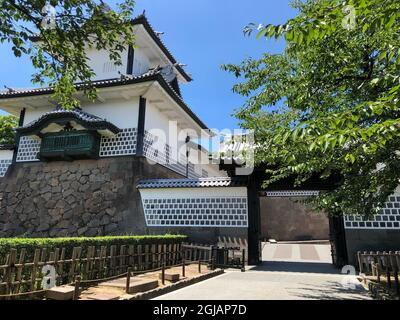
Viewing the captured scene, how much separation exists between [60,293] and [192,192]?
895 cm

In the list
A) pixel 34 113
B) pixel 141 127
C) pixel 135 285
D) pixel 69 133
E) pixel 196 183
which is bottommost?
pixel 135 285

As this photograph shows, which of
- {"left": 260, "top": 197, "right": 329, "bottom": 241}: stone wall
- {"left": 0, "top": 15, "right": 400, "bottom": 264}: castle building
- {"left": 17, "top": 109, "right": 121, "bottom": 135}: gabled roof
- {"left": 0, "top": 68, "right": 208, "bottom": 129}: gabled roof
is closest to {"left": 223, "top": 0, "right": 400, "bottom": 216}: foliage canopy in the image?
{"left": 0, "top": 15, "right": 400, "bottom": 264}: castle building

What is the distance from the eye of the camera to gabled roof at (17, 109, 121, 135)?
14367mm

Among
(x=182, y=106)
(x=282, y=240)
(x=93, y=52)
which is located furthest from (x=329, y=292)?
(x=282, y=240)

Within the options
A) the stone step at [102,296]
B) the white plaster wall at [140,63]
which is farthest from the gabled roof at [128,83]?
the stone step at [102,296]

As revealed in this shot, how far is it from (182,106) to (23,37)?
10.9 m

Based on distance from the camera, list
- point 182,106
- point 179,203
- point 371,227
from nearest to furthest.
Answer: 1. point 371,227
2. point 179,203
3. point 182,106

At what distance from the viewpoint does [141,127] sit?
15.0 meters

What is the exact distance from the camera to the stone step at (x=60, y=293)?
203 inches

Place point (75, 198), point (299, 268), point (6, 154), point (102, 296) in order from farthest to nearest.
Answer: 1. point (6, 154)
2. point (75, 198)
3. point (299, 268)
4. point (102, 296)

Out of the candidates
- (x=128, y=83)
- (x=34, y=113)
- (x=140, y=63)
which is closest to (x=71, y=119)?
(x=128, y=83)

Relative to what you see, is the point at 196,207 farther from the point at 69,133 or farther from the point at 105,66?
the point at 105,66

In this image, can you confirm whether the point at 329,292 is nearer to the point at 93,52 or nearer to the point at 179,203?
the point at 179,203

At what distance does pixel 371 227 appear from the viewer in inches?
451
